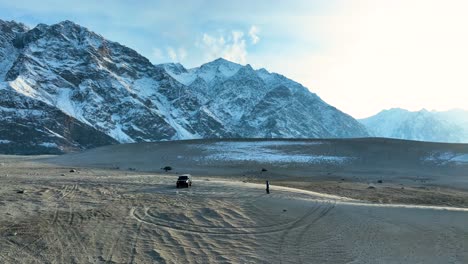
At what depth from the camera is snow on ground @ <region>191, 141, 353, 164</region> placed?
74.0 metres

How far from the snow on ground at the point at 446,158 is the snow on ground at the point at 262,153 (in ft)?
42.3

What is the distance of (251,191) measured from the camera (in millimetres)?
30656

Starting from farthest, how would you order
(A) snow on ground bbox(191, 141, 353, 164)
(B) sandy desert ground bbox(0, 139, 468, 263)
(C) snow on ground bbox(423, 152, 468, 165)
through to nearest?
(A) snow on ground bbox(191, 141, 353, 164) → (C) snow on ground bbox(423, 152, 468, 165) → (B) sandy desert ground bbox(0, 139, 468, 263)

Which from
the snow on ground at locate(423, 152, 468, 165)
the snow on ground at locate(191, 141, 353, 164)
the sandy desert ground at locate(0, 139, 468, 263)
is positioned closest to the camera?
the sandy desert ground at locate(0, 139, 468, 263)

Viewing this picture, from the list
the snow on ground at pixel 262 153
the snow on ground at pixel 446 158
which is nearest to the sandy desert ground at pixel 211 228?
the snow on ground at pixel 262 153

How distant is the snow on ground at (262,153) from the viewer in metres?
74.0

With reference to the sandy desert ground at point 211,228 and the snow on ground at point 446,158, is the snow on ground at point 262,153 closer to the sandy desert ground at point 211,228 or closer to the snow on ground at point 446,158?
the snow on ground at point 446,158

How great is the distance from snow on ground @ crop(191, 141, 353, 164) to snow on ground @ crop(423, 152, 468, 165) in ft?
42.3

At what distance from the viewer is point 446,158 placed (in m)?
72.8

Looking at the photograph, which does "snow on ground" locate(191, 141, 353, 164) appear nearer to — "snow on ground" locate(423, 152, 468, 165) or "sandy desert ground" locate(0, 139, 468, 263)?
"snow on ground" locate(423, 152, 468, 165)

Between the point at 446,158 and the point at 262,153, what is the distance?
98.0 feet

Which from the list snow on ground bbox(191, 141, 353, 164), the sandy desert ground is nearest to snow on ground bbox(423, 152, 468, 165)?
snow on ground bbox(191, 141, 353, 164)

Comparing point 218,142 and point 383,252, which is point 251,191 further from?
point 218,142

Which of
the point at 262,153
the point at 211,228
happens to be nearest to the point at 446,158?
the point at 262,153
